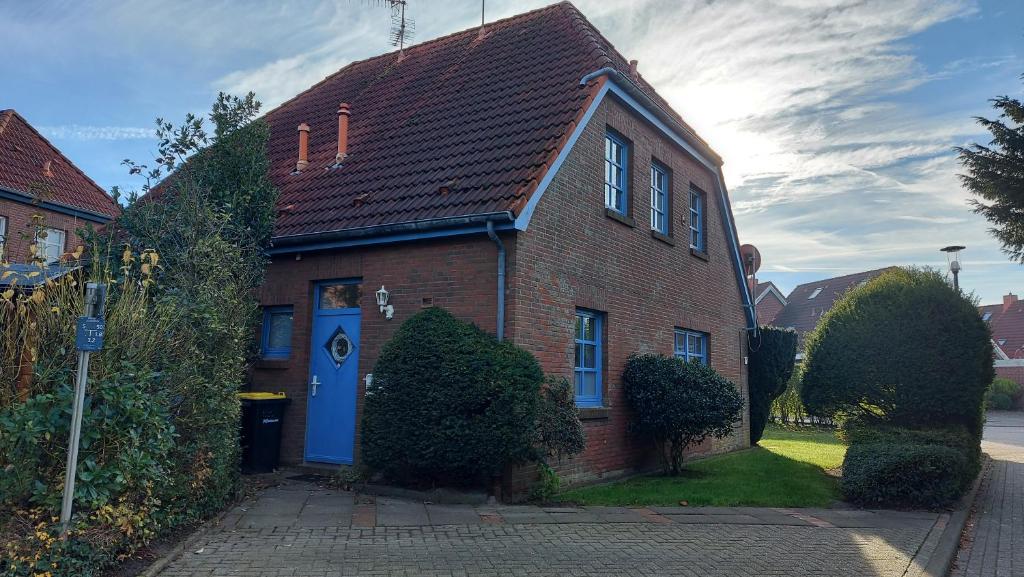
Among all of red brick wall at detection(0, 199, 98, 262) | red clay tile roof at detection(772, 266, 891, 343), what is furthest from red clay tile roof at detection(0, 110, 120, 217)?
red clay tile roof at detection(772, 266, 891, 343)

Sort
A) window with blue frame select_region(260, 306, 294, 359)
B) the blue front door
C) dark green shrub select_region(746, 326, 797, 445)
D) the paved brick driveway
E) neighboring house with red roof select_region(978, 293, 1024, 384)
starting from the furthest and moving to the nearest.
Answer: neighboring house with red roof select_region(978, 293, 1024, 384) < dark green shrub select_region(746, 326, 797, 445) < window with blue frame select_region(260, 306, 294, 359) < the blue front door < the paved brick driveway

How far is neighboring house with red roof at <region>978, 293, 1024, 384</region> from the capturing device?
141 feet

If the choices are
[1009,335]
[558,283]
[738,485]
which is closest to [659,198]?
[558,283]

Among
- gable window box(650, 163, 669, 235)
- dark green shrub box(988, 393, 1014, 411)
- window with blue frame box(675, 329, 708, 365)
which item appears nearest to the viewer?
gable window box(650, 163, 669, 235)

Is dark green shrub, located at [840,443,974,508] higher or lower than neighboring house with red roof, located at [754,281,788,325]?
lower

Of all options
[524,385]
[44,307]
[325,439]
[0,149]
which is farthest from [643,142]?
[0,149]

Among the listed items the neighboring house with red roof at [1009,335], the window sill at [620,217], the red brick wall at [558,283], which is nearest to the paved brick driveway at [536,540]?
the red brick wall at [558,283]

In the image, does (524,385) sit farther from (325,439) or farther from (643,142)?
(643,142)

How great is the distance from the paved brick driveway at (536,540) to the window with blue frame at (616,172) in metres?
5.07

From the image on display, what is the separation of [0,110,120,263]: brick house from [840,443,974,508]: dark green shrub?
1880 cm

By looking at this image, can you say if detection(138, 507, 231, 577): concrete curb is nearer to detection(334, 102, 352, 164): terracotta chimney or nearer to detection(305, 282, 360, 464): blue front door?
detection(305, 282, 360, 464): blue front door

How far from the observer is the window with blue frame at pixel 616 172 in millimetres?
11570

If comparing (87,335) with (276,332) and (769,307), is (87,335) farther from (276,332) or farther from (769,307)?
(769,307)

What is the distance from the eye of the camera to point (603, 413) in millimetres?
10562
